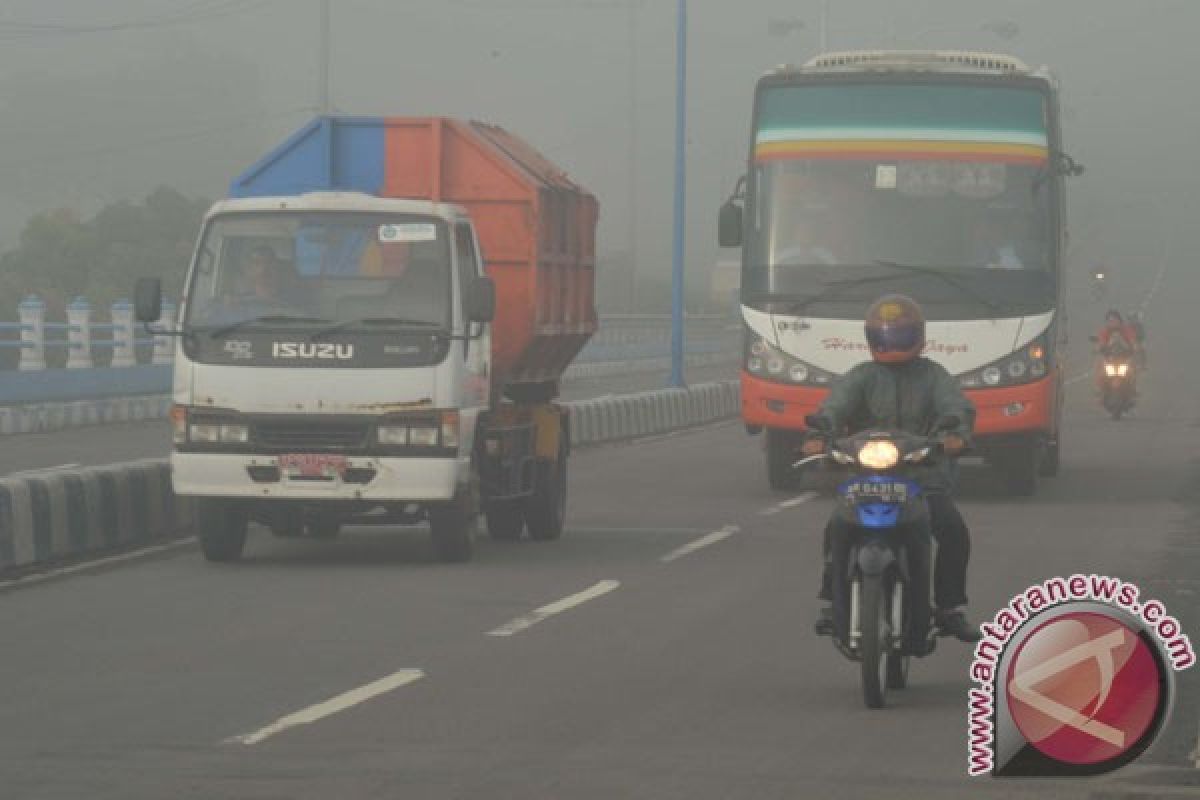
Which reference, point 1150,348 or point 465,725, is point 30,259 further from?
point 465,725

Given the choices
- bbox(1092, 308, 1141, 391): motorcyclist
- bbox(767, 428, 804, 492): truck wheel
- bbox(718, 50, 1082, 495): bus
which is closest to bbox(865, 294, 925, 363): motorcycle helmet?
bbox(718, 50, 1082, 495): bus

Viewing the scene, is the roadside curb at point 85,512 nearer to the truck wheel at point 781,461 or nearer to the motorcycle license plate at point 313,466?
the motorcycle license plate at point 313,466

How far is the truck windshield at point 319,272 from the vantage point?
17219 millimetres

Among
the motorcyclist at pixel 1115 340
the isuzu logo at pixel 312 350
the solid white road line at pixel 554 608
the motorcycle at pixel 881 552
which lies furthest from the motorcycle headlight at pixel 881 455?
the motorcyclist at pixel 1115 340

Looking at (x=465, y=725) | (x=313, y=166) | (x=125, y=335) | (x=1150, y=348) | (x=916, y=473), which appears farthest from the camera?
(x=1150, y=348)

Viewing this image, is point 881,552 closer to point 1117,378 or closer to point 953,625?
point 953,625

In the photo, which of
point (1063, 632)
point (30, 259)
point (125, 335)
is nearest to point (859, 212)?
point (1063, 632)

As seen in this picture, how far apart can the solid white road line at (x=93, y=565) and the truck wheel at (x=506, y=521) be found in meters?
2.14

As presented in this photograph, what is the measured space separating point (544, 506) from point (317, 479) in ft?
10.2

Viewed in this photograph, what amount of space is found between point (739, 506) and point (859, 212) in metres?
2.90

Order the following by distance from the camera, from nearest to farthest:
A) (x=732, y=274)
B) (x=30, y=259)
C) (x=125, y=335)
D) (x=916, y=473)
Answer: (x=916, y=473)
(x=125, y=335)
(x=30, y=259)
(x=732, y=274)

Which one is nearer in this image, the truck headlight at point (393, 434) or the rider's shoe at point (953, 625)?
the rider's shoe at point (953, 625)

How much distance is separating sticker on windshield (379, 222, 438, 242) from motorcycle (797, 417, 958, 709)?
6635 mm

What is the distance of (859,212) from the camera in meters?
24.2
